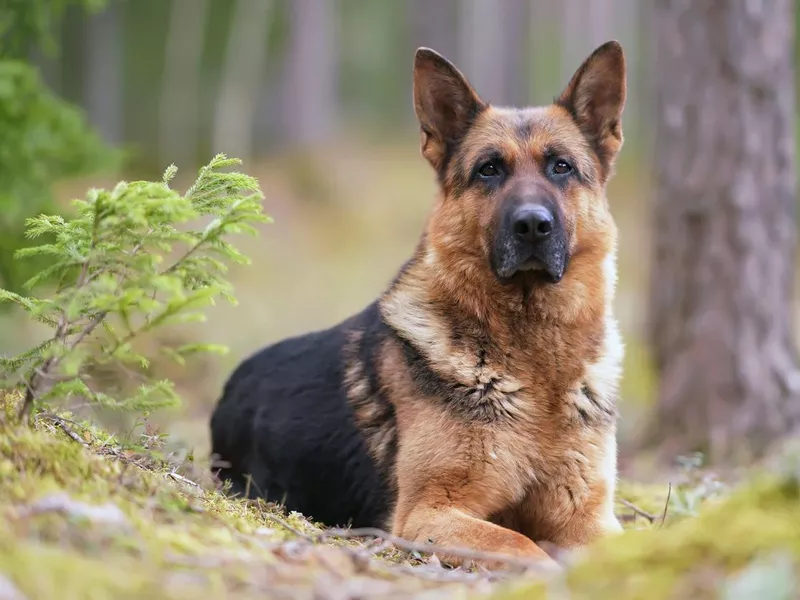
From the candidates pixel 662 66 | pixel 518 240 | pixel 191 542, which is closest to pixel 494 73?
pixel 662 66

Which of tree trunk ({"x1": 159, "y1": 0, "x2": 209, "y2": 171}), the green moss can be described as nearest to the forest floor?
the green moss

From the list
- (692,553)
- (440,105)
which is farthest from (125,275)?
(440,105)

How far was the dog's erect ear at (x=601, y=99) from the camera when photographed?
490 cm

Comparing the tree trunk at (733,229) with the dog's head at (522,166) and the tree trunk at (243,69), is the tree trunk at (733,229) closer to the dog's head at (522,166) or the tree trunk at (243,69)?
the dog's head at (522,166)

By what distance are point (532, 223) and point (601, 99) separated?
1151 mm

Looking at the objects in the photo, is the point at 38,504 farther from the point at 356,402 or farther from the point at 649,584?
the point at 356,402

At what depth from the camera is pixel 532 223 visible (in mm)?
4336

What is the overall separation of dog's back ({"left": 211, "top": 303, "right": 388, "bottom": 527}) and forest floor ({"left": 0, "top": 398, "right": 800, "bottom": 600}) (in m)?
1.36

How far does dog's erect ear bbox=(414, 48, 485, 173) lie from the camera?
4.93 meters

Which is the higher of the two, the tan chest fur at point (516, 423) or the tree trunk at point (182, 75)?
the tree trunk at point (182, 75)

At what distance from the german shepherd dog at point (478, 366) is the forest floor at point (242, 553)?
1.05m

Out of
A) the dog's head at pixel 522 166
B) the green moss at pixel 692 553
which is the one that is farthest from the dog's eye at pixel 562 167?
the green moss at pixel 692 553

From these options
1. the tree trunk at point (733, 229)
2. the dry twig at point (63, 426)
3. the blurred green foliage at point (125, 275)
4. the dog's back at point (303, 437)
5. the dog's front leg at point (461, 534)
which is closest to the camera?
the blurred green foliage at point (125, 275)

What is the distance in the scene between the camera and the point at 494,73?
25797 mm
